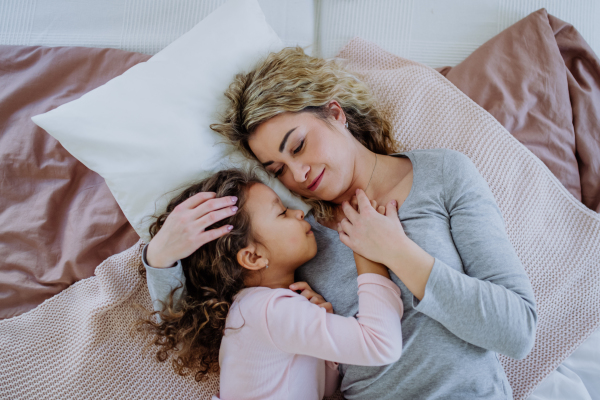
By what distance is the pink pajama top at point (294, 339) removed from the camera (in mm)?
1157

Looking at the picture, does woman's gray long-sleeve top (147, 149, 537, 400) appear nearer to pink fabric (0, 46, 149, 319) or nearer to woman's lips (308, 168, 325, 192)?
woman's lips (308, 168, 325, 192)

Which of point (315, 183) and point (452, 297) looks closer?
point (452, 297)

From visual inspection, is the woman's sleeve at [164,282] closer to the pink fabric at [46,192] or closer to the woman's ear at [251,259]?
the woman's ear at [251,259]

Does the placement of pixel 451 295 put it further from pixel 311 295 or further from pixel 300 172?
pixel 300 172

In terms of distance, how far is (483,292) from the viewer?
3.70 feet

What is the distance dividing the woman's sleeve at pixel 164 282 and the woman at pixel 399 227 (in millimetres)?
446

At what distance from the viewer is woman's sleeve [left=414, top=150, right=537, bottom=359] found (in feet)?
3.67

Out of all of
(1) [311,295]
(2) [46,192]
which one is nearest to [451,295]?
(1) [311,295]

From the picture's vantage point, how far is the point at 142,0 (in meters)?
1.90

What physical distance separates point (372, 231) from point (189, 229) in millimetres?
588

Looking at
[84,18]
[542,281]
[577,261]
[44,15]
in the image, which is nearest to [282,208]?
[542,281]

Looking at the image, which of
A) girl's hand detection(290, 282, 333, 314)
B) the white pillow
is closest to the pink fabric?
the white pillow

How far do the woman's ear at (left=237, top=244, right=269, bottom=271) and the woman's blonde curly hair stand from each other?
0.35 meters

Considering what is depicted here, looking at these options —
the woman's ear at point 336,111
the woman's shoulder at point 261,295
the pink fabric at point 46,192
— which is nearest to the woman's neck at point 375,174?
the woman's ear at point 336,111
